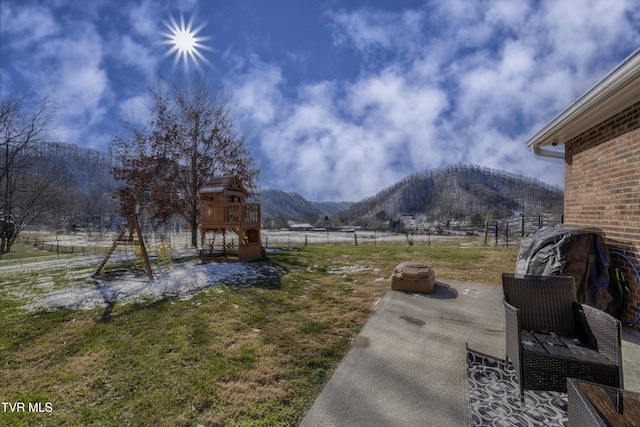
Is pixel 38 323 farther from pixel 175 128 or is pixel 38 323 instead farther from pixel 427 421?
pixel 175 128

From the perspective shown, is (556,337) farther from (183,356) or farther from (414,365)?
(183,356)

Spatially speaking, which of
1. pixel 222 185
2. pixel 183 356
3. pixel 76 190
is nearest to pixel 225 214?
pixel 222 185

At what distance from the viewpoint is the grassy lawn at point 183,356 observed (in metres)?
2.19

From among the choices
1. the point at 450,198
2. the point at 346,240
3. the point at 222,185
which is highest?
the point at 450,198

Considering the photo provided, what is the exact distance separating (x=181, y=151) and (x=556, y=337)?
54.1ft

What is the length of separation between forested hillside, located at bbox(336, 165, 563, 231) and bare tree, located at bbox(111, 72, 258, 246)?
7215 centimetres

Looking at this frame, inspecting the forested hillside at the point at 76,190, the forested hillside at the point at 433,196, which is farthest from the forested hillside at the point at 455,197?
the forested hillside at the point at 76,190

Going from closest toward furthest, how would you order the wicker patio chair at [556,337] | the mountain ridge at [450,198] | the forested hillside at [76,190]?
the wicker patio chair at [556,337]
the forested hillside at [76,190]
the mountain ridge at [450,198]

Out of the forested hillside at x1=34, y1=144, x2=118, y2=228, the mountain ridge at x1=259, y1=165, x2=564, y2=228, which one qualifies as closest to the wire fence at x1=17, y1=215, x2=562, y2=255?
the forested hillside at x1=34, y1=144, x2=118, y2=228

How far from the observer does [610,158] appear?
380cm

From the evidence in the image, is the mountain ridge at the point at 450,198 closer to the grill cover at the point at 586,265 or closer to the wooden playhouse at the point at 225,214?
the wooden playhouse at the point at 225,214

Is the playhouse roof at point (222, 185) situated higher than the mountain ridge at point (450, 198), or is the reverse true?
the mountain ridge at point (450, 198)

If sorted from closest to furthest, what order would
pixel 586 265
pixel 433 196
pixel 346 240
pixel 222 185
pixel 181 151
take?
1. pixel 586 265
2. pixel 222 185
3. pixel 181 151
4. pixel 346 240
5. pixel 433 196

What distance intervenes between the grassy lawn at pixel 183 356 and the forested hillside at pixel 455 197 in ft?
259
